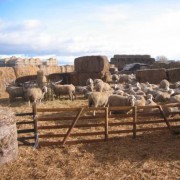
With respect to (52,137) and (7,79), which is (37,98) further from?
(7,79)

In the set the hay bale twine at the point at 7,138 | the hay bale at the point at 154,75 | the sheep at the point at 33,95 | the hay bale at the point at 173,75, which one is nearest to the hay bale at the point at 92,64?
the hay bale at the point at 154,75

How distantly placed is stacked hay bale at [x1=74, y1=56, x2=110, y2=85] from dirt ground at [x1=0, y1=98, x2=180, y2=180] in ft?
64.6

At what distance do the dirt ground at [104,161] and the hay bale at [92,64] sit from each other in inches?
774

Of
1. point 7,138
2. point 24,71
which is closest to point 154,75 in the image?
point 24,71

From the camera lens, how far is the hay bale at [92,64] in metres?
31.1

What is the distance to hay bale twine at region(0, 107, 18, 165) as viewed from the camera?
30.7 feet

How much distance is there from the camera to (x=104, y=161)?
947 cm

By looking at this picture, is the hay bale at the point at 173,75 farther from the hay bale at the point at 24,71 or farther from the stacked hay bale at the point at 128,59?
the stacked hay bale at the point at 128,59

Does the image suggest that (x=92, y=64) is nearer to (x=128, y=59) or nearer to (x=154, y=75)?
(x=154, y=75)

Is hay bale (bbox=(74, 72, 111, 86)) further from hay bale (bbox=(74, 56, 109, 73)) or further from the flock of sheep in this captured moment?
the flock of sheep

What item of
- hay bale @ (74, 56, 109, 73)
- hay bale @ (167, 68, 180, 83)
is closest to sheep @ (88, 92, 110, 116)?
hay bale @ (74, 56, 109, 73)

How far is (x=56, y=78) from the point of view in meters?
33.1

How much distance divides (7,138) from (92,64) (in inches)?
883

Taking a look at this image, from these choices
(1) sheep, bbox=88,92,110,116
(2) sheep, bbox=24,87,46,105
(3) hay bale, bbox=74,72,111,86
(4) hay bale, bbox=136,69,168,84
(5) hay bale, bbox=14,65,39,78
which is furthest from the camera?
(4) hay bale, bbox=136,69,168,84
